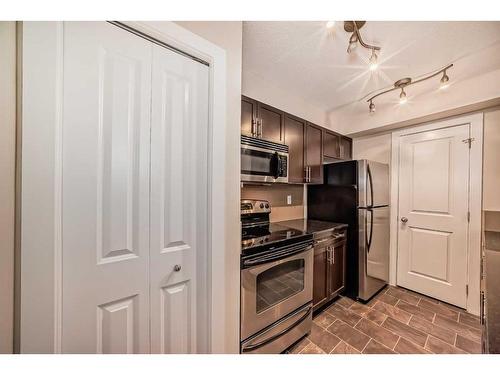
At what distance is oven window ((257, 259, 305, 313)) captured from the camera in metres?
1.36

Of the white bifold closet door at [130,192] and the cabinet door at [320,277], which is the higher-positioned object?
the white bifold closet door at [130,192]

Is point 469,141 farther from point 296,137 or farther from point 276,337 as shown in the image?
point 276,337

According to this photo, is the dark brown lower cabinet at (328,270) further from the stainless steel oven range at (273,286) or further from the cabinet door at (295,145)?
the cabinet door at (295,145)

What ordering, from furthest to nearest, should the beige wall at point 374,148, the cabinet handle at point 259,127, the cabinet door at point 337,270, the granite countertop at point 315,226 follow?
the beige wall at point 374,148 < the cabinet door at point 337,270 < the granite countertop at point 315,226 < the cabinet handle at point 259,127

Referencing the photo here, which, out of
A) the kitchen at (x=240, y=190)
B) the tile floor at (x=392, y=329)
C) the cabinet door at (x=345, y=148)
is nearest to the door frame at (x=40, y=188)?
the kitchen at (x=240, y=190)

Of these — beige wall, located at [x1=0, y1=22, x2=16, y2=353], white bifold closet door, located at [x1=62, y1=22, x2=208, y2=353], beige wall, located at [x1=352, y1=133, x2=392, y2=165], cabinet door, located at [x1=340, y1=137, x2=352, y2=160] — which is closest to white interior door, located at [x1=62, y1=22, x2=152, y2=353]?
white bifold closet door, located at [x1=62, y1=22, x2=208, y2=353]

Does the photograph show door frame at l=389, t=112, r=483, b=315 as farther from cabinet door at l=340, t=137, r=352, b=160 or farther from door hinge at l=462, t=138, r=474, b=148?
cabinet door at l=340, t=137, r=352, b=160

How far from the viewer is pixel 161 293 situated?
92cm

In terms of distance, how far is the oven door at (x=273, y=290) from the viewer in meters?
1.24

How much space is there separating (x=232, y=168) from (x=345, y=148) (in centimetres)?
234

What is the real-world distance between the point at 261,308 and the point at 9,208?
4.55 feet

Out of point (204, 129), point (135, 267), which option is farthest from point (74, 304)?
point (204, 129)
